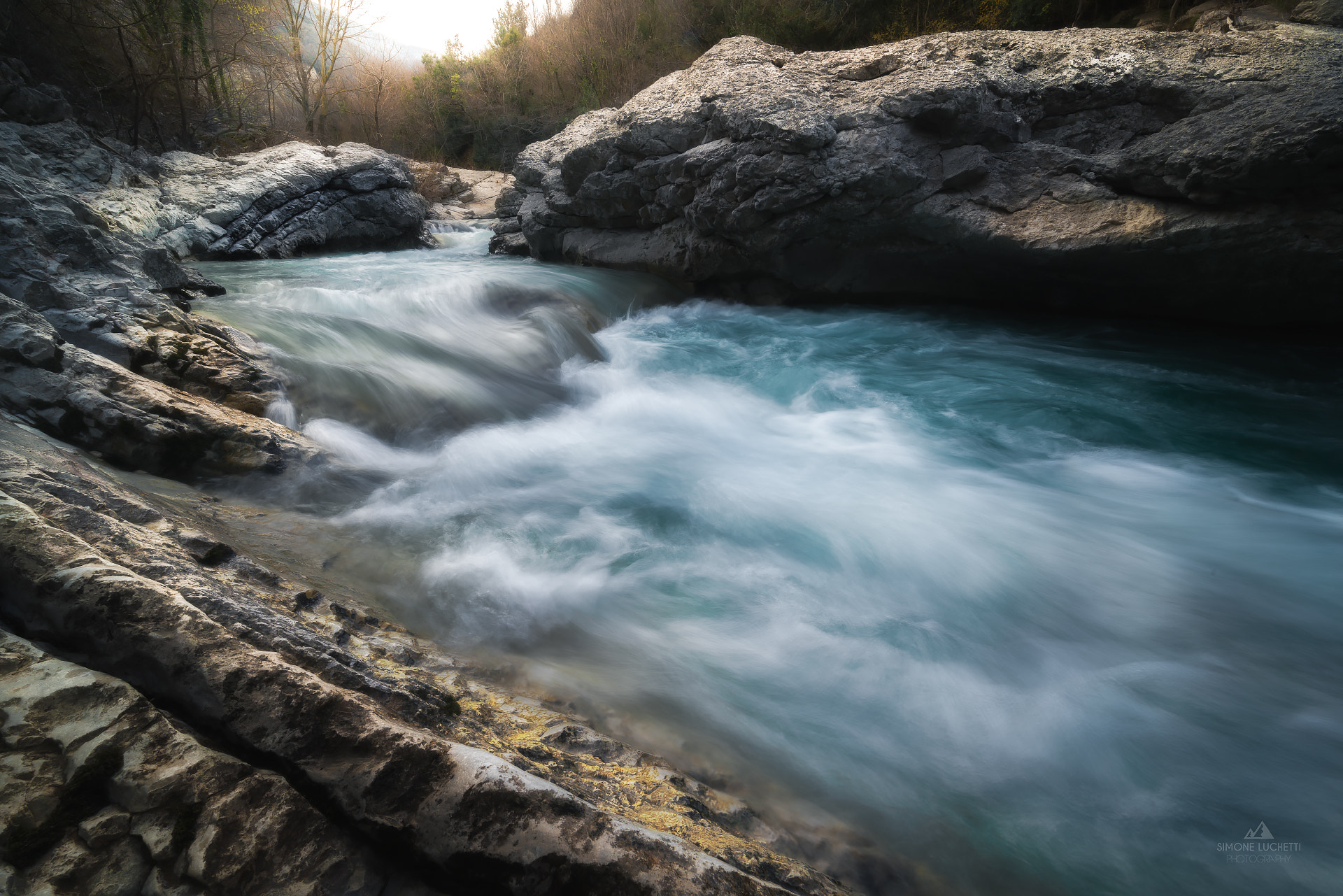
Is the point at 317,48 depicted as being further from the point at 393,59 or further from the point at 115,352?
the point at 115,352

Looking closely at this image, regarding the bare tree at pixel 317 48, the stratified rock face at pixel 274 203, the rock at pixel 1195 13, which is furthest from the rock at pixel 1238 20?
the bare tree at pixel 317 48

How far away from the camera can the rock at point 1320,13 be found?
451 centimetres

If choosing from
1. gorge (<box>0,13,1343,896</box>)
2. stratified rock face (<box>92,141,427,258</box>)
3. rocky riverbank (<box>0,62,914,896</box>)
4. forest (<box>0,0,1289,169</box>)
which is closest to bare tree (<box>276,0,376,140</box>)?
forest (<box>0,0,1289,169</box>)

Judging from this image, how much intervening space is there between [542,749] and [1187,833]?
1.69 m

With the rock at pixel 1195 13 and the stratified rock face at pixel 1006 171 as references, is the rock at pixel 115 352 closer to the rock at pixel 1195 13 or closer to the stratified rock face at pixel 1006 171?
the stratified rock face at pixel 1006 171

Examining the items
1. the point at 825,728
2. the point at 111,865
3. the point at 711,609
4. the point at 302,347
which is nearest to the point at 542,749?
the point at 111,865

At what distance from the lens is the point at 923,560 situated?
2727 mm

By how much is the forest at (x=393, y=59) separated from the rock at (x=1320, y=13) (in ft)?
4.61

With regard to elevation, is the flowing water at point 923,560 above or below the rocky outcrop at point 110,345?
below

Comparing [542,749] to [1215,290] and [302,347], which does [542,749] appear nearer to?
[302,347]

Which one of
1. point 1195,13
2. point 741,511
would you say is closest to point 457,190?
point 1195,13

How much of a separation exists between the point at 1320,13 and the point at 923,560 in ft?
18.7

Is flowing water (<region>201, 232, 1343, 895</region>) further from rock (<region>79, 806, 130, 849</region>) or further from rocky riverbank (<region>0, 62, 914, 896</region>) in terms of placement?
rock (<region>79, 806, 130, 849</region>)

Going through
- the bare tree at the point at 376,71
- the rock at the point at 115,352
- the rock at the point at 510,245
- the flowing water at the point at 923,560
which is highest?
the bare tree at the point at 376,71
